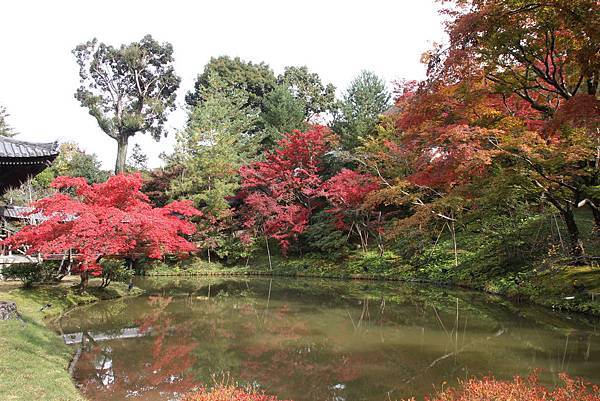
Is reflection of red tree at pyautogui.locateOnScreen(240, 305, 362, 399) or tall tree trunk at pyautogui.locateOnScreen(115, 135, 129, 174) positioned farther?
tall tree trunk at pyautogui.locateOnScreen(115, 135, 129, 174)

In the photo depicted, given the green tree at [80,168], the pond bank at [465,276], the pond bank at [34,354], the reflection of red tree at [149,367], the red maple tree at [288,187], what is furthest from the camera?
the green tree at [80,168]

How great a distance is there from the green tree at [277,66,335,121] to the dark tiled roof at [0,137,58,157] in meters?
29.2

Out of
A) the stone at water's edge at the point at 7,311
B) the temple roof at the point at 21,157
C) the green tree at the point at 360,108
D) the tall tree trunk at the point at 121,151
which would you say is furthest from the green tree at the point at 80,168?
the stone at water's edge at the point at 7,311

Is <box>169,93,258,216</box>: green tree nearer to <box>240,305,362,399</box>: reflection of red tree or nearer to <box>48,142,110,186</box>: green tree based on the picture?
<box>48,142,110,186</box>: green tree

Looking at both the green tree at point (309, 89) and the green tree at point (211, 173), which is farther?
the green tree at point (309, 89)

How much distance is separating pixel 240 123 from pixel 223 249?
10.1 m

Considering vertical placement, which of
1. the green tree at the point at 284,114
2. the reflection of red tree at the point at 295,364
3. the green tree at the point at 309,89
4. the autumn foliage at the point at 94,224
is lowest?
the reflection of red tree at the point at 295,364

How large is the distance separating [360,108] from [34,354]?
21042mm

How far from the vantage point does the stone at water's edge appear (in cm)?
773

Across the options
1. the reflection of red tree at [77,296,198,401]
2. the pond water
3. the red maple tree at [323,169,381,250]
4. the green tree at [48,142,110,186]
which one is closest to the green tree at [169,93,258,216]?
the red maple tree at [323,169,381,250]

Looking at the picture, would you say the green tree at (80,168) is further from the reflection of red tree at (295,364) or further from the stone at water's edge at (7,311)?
the reflection of red tree at (295,364)

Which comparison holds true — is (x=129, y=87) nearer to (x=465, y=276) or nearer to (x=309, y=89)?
(x=309, y=89)

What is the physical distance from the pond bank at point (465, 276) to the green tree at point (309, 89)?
18544 millimetres

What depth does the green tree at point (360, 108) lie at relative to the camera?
2295 centimetres
